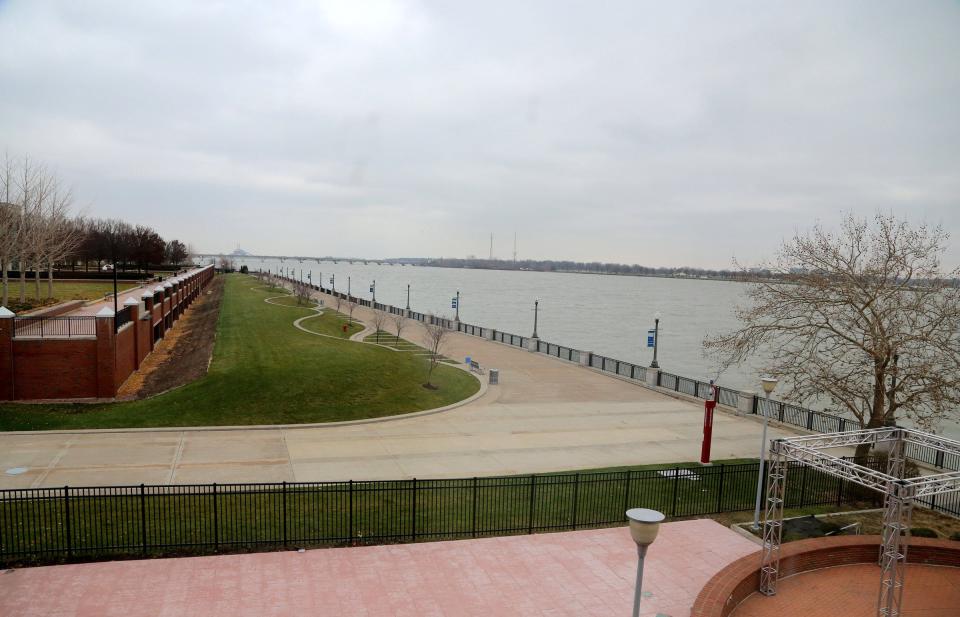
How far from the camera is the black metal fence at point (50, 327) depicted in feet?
78.3

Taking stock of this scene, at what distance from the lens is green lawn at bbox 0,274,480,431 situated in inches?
878

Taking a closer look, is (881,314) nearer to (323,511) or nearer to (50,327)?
(323,511)

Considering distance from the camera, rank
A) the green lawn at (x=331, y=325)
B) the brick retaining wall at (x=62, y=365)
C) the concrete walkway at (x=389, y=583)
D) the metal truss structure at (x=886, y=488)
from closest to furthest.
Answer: the metal truss structure at (x=886, y=488), the concrete walkway at (x=389, y=583), the brick retaining wall at (x=62, y=365), the green lawn at (x=331, y=325)

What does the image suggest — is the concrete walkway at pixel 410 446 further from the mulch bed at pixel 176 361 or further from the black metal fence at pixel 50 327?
the mulch bed at pixel 176 361

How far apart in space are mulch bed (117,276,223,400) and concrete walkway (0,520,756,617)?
1572 centimetres

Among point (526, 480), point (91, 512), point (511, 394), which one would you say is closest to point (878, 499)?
point (526, 480)

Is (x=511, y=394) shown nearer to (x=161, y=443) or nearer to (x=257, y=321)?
Answer: (x=161, y=443)

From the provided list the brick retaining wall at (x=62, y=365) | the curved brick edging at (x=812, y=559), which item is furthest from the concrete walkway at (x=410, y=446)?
the curved brick edging at (x=812, y=559)

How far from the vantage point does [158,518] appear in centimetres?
1377

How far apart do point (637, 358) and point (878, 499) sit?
143 ft

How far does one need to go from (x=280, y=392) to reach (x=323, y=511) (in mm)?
11872

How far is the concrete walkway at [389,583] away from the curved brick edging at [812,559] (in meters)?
0.67

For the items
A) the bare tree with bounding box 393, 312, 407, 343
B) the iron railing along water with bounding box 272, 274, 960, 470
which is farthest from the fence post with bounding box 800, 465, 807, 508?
the bare tree with bounding box 393, 312, 407, 343

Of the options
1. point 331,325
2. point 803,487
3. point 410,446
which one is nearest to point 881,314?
point 803,487
